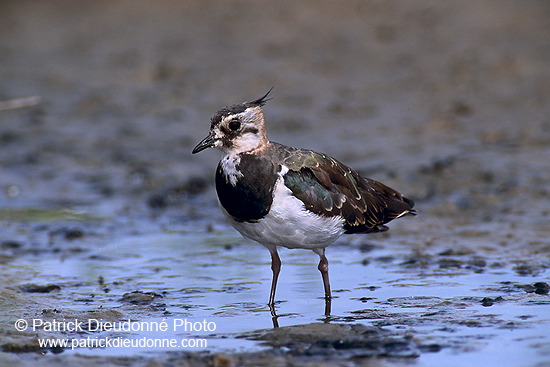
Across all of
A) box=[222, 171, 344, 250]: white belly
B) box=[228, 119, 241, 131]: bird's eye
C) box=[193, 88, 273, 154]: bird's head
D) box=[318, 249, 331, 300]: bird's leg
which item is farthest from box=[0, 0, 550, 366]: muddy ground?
box=[228, 119, 241, 131]: bird's eye

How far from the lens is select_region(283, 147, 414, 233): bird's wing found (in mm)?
8250

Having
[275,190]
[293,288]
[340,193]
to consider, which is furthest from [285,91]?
[275,190]

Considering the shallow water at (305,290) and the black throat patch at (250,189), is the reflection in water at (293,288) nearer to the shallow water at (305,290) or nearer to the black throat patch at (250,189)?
the shallow water at (305,290)

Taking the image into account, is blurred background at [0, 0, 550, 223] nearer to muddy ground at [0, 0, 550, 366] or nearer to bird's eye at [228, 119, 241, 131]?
muddy ground at [0, 0, 550, 366]

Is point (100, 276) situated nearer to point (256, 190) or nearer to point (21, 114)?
point (256, 190)

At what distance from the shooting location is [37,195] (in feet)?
42.9

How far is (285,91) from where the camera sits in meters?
15.4

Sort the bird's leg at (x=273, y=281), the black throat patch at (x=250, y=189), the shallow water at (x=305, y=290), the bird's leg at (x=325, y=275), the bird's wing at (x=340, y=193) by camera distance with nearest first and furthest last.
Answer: the shallow water at (x=305, y=290) < the black throat patch at (x=250, y=189) < the bird's wing at (x=340, y=193) < the bird's leg at (x=273, y=281) < the bird's leg at (x=325, y=275)

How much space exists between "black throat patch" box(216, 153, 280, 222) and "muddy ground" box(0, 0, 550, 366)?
91cm

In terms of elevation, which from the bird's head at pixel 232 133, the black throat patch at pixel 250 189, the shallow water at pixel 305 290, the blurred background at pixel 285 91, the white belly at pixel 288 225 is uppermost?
the blurred background at pixel 285 91

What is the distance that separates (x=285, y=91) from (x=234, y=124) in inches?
282

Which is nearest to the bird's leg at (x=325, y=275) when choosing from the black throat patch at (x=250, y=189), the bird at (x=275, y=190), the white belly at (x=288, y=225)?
the bird at (x=275, y=190)

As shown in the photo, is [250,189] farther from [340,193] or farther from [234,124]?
[340,193]

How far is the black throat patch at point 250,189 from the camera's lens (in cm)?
798
